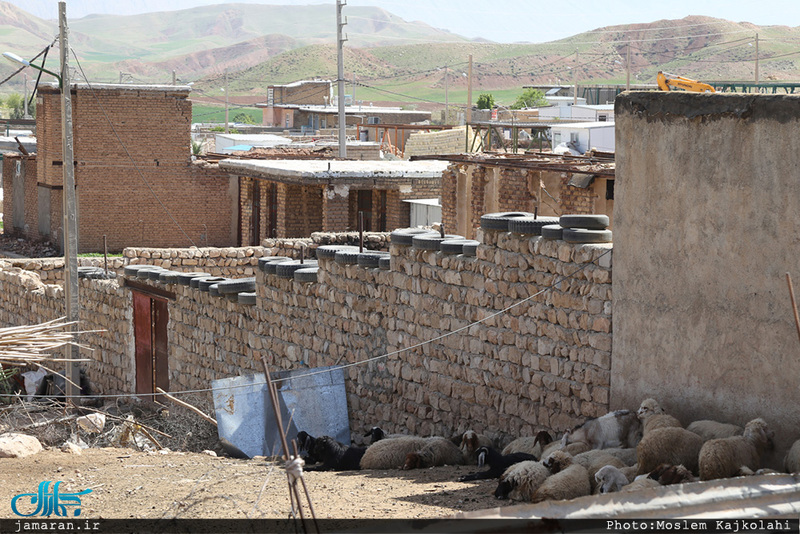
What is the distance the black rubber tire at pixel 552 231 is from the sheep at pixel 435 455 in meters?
2.21

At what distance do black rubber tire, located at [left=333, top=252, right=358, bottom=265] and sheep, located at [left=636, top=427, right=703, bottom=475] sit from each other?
529 centimetres

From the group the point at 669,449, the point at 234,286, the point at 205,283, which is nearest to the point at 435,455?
the point at 669,449

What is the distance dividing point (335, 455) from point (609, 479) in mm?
3993

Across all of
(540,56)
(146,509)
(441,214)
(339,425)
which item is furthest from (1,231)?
(540,56)

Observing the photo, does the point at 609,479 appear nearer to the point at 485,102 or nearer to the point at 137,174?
the point at 137,174

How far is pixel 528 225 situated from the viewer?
9484 mm

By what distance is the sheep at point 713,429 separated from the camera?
24.2ft

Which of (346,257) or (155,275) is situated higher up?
(346,257)

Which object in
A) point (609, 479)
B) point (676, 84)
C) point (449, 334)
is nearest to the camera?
point (609, 479)

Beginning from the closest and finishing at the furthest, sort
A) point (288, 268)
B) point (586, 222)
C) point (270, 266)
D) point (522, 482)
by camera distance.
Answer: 1. point (522, 482)
2. point (586, 222)
3. point (288, 268)
4. point (270, 266)

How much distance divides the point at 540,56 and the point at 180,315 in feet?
495

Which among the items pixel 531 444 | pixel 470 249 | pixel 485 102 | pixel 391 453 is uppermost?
pixel 485 102

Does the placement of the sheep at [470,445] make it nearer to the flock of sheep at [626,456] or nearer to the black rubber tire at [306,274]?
the flock of sheep at [626,456]

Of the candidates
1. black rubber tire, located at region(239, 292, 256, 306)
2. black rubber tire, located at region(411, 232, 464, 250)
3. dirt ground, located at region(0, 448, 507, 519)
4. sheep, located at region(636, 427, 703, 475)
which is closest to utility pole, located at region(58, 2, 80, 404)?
black rubber tire, located at region(239, 292, 256, 306)
